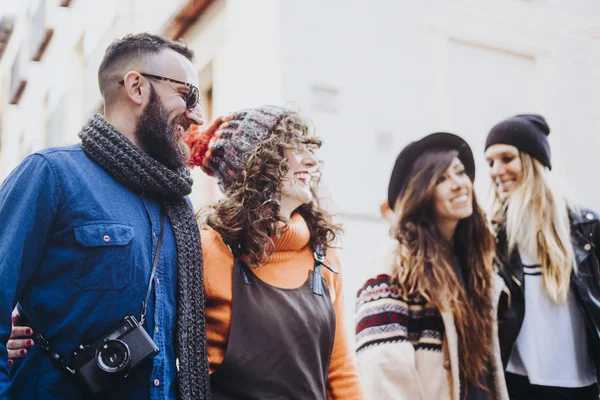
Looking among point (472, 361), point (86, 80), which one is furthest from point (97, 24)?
point (472, 361)

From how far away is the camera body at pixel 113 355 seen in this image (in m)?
1.88

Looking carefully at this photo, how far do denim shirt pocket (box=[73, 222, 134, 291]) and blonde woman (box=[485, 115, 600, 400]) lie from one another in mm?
1875

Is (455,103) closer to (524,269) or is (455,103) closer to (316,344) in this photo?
(524,269)

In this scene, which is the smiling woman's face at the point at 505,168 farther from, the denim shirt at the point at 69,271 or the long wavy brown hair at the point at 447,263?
the denim shirt at the point at 69,271

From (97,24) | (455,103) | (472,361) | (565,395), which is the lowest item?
(565,395)

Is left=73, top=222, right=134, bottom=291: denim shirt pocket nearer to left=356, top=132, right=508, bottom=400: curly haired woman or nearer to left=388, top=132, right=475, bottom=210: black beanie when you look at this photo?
left=356, top=132, right=508, bottom=400: curly haired woman

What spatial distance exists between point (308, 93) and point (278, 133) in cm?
263

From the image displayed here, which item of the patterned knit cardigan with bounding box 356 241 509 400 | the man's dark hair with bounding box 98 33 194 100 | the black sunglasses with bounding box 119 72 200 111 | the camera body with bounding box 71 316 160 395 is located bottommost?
the patterned knit cardigan with bounding box 356 241 509 400

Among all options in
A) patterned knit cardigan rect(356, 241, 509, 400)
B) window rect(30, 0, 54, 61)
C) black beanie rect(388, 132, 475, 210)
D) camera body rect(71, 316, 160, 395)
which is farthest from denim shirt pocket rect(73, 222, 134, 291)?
window rect(30, 0, 54, 61)

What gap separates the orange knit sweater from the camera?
241cm

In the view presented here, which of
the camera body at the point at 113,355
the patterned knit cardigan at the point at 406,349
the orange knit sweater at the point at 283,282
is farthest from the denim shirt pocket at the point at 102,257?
the patterned knit cardigan at the point at 406,349

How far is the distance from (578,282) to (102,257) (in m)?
2.28

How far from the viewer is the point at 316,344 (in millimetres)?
2496

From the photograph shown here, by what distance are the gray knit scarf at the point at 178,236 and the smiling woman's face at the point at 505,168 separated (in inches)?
75.4
